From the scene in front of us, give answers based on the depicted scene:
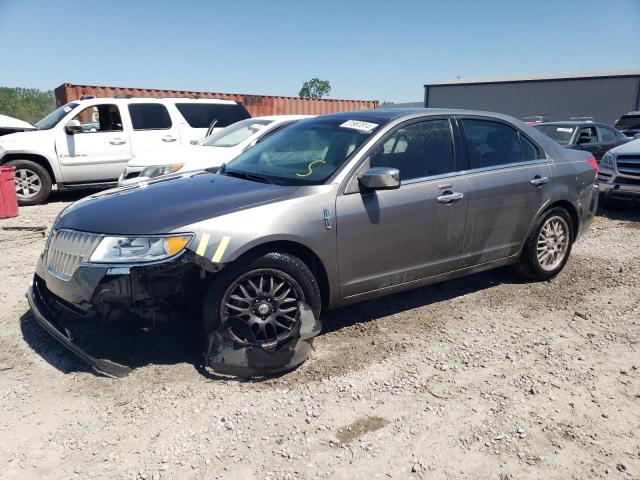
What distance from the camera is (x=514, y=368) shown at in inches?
136

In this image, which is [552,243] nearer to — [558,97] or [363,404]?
[363,404]

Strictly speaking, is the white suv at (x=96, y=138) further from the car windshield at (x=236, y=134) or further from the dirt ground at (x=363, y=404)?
the dirt ground at (x=363, y=404)

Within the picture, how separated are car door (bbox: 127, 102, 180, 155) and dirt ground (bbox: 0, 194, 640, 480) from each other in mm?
6018

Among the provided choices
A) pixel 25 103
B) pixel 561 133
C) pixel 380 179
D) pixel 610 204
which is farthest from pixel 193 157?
pixel 25 103

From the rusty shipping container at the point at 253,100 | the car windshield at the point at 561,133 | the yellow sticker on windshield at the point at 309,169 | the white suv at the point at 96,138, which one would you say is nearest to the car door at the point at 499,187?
the yellow sticker on windshield at the point at 309,169

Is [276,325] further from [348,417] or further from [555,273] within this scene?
[555,273]

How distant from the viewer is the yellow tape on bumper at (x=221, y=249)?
305 cm

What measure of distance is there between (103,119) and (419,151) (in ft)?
25.4

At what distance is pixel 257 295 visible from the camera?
128 inches

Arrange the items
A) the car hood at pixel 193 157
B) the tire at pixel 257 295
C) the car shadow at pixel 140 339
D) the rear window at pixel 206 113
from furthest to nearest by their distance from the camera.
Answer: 1. the rear window at pixel 206 113
2. the car hood at pixel 193 157
3. the car shadow at pixel 140 339
4. the tire at pixel 257 295

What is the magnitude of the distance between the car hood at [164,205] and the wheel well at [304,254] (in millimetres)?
287

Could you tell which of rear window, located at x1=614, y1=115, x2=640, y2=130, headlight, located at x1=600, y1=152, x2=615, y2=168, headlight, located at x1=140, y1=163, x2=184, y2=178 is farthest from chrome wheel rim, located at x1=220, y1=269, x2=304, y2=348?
rear window, located at x1=614, y1=115, x2=640, y2=130

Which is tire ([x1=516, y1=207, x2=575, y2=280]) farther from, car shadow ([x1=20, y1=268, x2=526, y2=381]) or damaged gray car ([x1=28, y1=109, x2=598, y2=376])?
car shadow ([x1=20, y1=268, x2=526, y2=381])

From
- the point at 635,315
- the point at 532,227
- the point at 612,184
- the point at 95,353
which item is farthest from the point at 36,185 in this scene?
the point at 612,184
